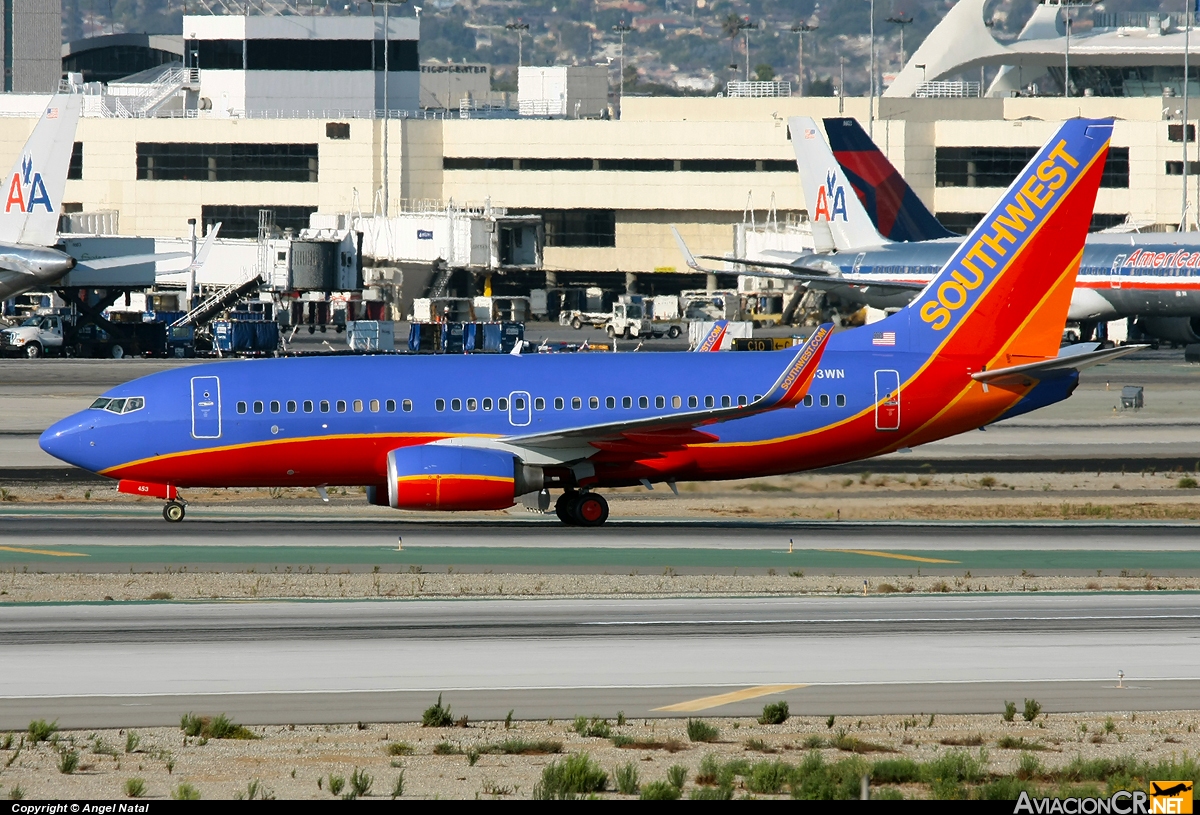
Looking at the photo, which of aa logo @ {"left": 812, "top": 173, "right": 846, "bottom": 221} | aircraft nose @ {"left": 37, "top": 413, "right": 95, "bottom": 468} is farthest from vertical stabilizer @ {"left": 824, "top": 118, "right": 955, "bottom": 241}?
aircraft nose @ {"left": 37, "top": 413, "right": 95, "bottom": 468}

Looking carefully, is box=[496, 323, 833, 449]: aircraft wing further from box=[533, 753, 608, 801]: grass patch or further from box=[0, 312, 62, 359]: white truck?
box=[0, 312, 62, 359]: white truck

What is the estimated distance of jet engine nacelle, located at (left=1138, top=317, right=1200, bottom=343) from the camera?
8731cm

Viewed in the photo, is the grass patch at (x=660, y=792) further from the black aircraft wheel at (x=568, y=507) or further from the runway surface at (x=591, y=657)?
the black aircraft wheel at (x=568, y=507)

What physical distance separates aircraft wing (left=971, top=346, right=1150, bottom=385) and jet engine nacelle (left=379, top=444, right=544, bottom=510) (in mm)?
11511

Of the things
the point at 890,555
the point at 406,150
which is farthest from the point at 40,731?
the point at 406,150

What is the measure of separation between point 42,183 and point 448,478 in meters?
53.9

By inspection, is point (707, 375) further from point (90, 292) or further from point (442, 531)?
point (90, 292)

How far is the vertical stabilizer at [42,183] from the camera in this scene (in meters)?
81.5

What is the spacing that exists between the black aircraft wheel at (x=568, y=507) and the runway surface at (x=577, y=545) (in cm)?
36

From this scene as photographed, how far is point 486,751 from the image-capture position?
17.9 metres

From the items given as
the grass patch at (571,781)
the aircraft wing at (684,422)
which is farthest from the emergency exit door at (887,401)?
the grass patch at (571,781)

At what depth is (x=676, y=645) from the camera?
79.6ft

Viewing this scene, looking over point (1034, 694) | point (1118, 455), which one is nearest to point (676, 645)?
point (1034, 694)

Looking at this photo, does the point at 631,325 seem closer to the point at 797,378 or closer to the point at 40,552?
the point at 797,378
